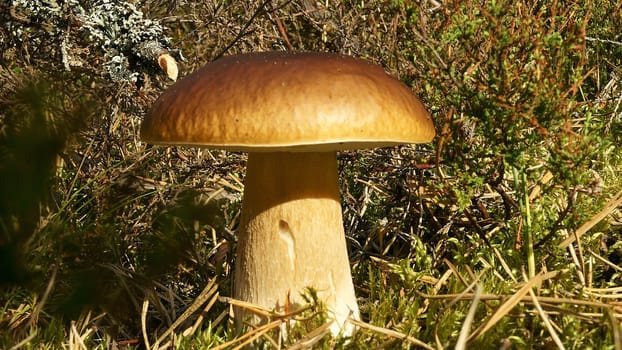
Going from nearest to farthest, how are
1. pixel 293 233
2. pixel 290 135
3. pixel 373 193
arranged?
pixel 290 135
pixel 293 233
pixel 373 193

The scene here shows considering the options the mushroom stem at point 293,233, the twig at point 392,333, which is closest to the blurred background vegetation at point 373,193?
the twig at point 392,333

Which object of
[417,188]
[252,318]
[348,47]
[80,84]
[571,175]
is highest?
[348,47]

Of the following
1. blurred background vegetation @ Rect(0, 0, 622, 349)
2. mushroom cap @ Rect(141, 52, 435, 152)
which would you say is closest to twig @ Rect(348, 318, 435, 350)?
blurred background vegetation @ Rect(0, 0, 622, 349)

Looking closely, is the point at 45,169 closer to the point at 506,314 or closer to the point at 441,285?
the point at 506,314

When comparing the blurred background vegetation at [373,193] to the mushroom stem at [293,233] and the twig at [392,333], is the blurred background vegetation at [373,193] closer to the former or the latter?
the twig at [392,333]

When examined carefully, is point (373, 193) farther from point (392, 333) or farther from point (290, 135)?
point (290, 135)

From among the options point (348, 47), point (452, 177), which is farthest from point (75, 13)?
point (452, 177)

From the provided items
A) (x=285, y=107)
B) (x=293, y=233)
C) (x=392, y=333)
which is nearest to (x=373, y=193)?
(x=293, y=233)
